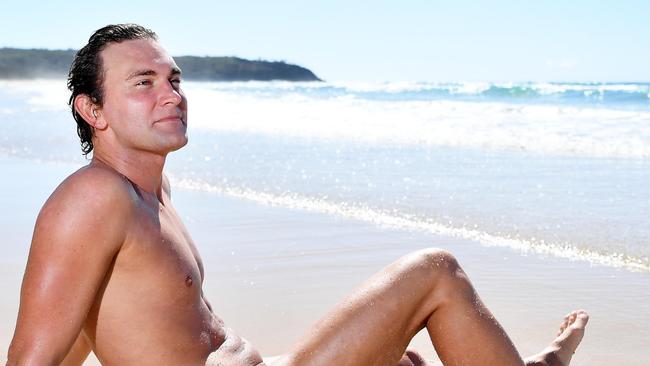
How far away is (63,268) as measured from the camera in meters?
2.21

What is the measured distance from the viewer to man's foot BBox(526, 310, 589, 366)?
3.03 m

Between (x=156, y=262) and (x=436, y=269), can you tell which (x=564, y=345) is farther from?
(x=156, y=262)

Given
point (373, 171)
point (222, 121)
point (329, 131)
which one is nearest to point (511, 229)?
point (373, 171)

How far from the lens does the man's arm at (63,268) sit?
7.16 ft

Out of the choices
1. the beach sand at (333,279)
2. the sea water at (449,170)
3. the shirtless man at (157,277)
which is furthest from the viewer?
the sea water at (449,170)

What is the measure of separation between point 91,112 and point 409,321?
1.15 metres

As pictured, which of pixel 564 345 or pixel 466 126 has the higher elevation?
pixel 564 345

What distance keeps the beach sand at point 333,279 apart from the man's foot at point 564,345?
17.4 inches

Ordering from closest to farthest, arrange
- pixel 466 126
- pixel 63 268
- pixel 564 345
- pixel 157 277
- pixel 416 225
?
pixel 63 268 → pixel 157 277 → pixel 564 345 → pixel 416 225 → pixel 466 126

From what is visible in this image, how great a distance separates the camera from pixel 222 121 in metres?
17.2

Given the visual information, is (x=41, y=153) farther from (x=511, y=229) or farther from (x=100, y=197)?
(x=100, y=197)

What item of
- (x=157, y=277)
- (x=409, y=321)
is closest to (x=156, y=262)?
(x=157, y=277)

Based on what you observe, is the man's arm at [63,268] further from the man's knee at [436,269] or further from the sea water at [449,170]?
the sea water at [449,170]

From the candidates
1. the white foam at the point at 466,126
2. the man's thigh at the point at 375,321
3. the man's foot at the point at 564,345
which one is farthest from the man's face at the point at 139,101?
the white foam at the point at 466,126
